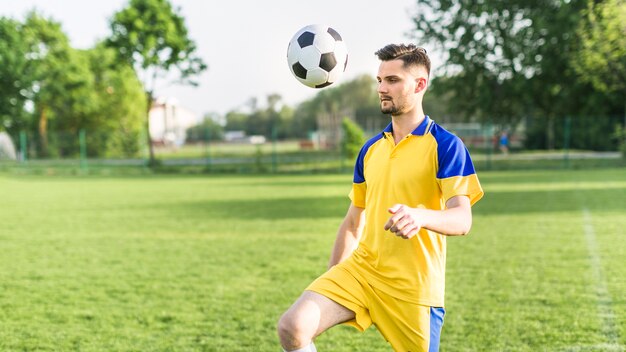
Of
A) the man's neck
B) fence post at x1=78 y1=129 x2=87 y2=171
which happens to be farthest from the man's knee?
fence post at x1=78 y1=129 x2=87 y2=171

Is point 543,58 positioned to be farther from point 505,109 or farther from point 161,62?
point 161,62

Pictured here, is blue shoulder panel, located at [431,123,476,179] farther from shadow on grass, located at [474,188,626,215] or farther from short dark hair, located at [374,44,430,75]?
shadow on grass, located at [474,188,626,215]

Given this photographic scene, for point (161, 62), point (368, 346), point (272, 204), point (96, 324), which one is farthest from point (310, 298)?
point (161, 62)

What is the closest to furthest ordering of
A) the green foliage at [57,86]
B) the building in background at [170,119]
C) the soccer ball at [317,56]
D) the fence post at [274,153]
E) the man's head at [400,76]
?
the man's head at [400,76]
the soccer ball at [317,56]
the fence post at [274,153]
the green foliage at [57,86]
the building in background at [170,119]

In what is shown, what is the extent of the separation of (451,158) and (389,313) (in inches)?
32.9

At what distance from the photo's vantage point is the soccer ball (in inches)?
168

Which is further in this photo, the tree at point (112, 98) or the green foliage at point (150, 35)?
the tree at point (112, 98)

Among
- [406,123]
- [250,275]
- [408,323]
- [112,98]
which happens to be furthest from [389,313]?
[112,98]

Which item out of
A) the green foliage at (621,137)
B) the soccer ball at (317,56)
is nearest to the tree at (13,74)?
the green foliage at (621,137)

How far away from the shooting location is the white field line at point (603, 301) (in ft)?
16.2

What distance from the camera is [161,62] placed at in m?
35.9

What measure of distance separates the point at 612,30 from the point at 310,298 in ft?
98.6

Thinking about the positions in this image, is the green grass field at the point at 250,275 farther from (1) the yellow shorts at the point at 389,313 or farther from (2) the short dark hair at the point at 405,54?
(2) the short dark hair at the point at 405,54

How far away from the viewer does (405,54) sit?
3.03m
